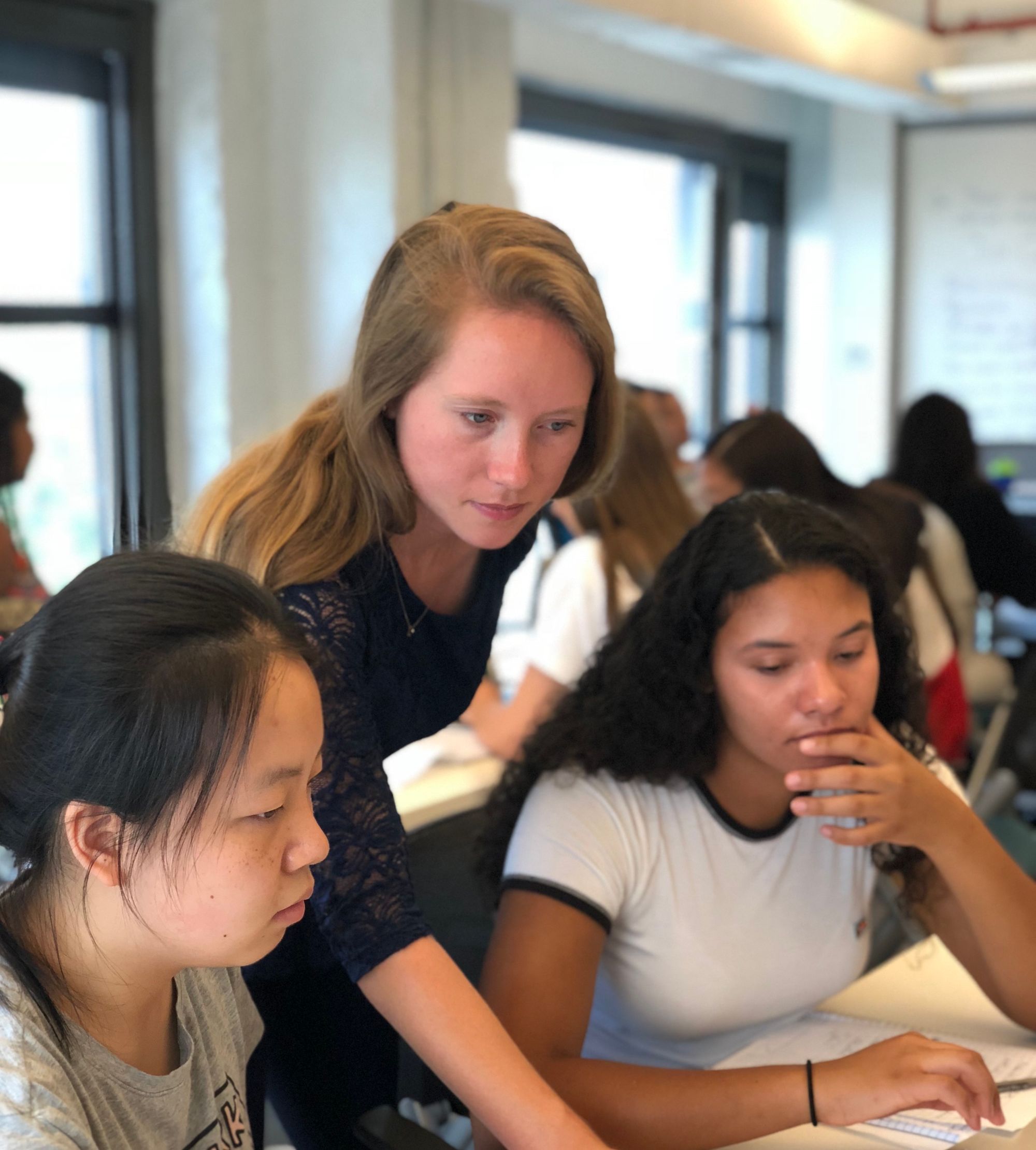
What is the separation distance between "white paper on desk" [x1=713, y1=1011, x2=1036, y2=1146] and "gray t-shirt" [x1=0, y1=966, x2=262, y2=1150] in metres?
0.44

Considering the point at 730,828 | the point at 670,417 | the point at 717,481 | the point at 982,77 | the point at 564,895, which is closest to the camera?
the point at 564,895

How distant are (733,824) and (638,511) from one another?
1.25 m

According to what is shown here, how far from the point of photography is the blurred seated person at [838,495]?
2.61 m

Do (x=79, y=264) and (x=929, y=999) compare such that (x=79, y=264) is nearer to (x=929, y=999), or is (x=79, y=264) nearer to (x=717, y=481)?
(x=717, y=481)

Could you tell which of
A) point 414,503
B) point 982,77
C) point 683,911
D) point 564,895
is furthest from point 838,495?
point 982,77

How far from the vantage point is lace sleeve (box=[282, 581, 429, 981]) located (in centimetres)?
105

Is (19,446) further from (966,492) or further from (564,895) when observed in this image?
(966,492)

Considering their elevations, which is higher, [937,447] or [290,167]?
[290,167]

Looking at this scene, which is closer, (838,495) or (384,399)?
(384,399)

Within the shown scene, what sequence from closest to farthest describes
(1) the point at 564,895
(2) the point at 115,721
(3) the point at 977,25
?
(2) the point at 115,721
(1) the point at 564,895
(3) the point at 977,25

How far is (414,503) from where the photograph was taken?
1176 millimetres

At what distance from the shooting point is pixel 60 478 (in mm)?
3500

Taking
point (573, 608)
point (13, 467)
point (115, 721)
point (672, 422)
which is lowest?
point (573, 608)

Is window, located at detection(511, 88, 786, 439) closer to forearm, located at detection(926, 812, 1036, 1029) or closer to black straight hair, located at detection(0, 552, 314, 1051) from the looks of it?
forearm, located at detection(926, 812, 1036, 1029)
